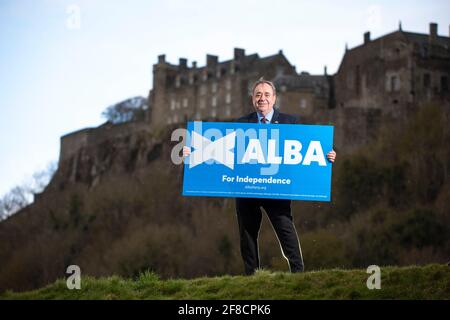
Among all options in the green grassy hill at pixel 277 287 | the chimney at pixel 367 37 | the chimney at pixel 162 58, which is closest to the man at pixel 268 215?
the green grassy hill at pixel 277 287

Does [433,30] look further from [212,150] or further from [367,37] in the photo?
[212,150]

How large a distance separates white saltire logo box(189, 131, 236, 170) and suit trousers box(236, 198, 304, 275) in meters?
0.67

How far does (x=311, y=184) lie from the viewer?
13320mm

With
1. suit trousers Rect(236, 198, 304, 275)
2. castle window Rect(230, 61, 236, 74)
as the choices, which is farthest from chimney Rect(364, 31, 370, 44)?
suit trousers Rect(236, 198, 304, 275)

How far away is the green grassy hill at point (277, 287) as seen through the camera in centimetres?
1166

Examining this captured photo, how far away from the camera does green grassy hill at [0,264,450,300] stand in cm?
1166

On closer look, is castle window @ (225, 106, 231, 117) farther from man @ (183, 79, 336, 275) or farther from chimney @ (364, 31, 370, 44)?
man @ (183, 79, 336, 275)

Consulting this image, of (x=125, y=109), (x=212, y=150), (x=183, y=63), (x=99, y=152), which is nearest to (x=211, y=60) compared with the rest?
(x=183, y=63)

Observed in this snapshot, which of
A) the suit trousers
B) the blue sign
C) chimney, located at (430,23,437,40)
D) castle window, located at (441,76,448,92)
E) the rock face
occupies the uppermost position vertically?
chimney, located at (430,23,437,40)

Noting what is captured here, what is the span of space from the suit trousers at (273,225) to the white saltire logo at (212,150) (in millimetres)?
673

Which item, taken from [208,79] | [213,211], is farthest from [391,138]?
[208,79]

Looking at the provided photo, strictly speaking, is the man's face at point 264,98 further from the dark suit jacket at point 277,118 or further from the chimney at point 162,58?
the chimney at point 162,58

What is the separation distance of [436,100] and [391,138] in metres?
5.06
